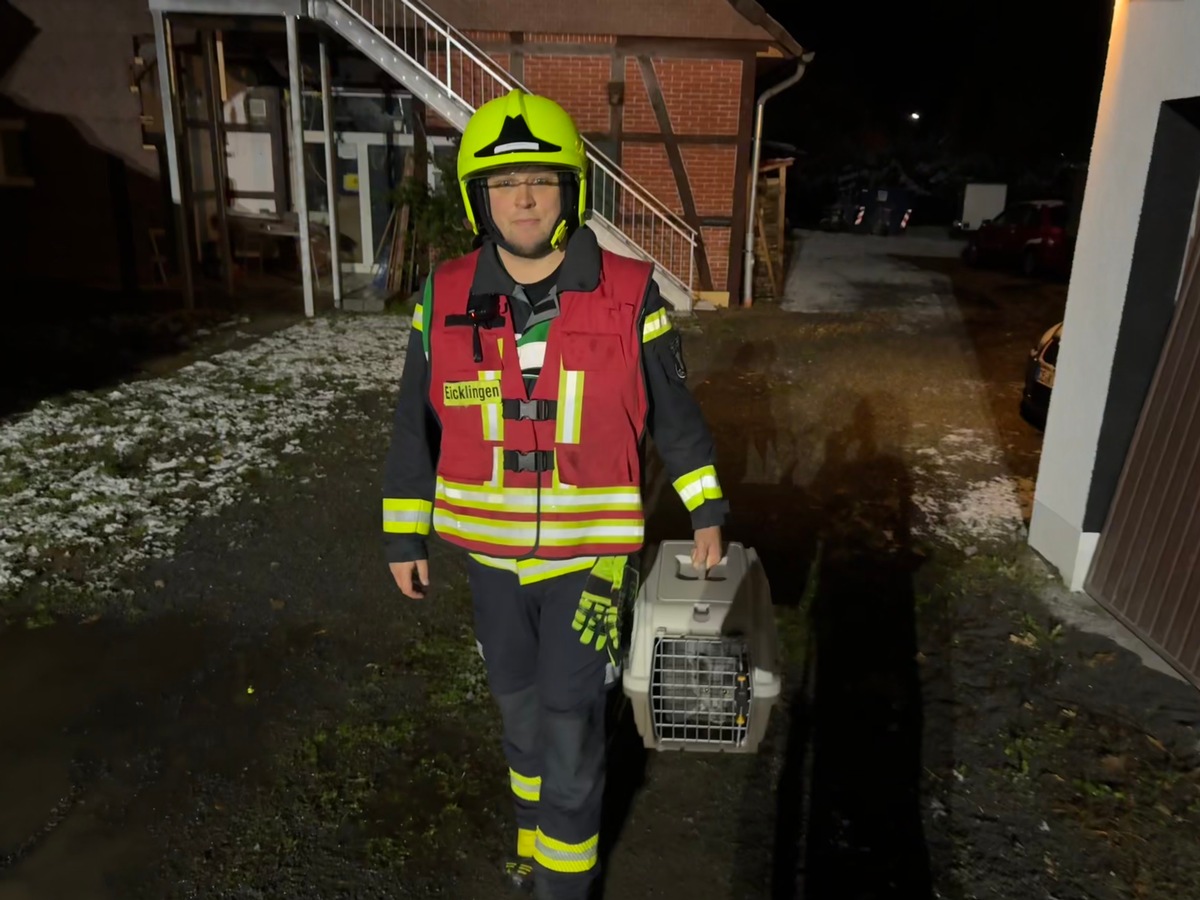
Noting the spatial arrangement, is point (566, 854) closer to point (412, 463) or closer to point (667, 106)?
point (412, 463)

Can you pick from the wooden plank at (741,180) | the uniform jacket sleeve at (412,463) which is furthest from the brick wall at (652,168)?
the uniform jacket sleeve at (412,463)

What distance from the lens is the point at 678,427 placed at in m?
2.53

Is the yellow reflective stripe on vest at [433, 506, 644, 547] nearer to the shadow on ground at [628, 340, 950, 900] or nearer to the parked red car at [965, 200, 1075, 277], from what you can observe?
the shadow on ground at [628, 340, 950, 900]

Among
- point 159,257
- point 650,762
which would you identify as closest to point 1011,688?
point 650,762

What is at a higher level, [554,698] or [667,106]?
[667,106]

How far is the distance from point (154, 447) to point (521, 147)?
520cm

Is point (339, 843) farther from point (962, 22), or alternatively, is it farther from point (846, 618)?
point (962, 22)

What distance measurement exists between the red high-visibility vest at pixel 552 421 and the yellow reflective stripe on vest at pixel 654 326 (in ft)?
0.09

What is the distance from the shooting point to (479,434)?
2438 mm

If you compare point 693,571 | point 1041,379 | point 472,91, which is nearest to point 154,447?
point 693,571

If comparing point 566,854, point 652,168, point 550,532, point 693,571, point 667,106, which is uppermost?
point 667,106

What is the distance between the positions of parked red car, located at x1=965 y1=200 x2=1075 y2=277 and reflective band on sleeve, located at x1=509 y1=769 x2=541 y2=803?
57.6 feet

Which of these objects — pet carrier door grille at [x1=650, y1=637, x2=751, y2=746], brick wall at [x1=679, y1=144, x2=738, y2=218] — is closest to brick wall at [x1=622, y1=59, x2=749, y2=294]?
brick wall at [x1=679, y1=144, x2=738, y2=218]

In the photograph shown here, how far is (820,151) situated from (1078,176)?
12183mm
